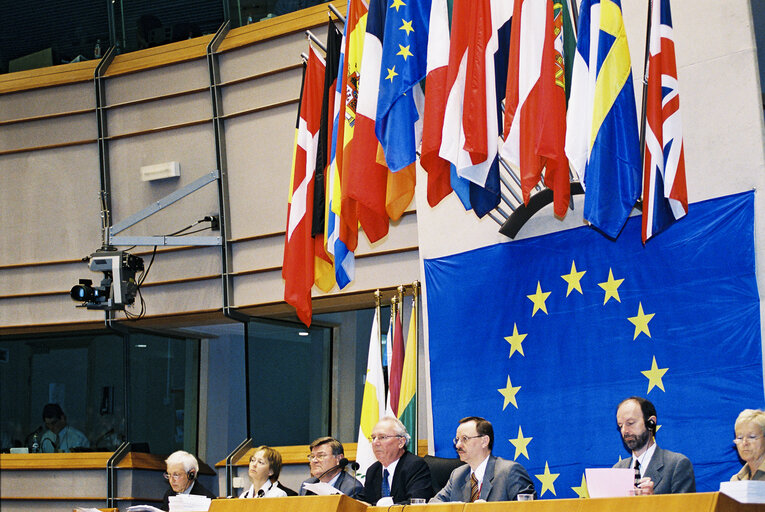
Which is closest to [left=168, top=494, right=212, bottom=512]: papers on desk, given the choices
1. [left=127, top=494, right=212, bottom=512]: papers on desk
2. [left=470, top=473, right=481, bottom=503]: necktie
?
[left=127, top=494, right=212, bottom=512]: papers on desk

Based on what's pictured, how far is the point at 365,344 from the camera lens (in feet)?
34.3

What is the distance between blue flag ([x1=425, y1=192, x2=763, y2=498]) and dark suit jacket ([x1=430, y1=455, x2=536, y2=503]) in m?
1.19

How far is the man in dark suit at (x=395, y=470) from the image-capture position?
6020mm

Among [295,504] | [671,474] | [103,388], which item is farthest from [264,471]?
[103,388]

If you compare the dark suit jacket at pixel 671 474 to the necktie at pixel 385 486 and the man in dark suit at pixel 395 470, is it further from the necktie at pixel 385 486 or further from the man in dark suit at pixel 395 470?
the necktie at pixel 385 486

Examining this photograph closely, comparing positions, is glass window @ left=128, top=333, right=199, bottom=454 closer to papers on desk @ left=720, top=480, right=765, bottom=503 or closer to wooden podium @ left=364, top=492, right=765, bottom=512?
wooden podium @ left=364, top=492, right=765, bottom=512

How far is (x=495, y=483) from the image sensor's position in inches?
216

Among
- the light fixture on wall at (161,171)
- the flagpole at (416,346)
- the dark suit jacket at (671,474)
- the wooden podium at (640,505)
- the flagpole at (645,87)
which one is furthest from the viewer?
the light fixture on wall at (161,171)

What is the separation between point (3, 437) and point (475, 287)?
686 centimetres

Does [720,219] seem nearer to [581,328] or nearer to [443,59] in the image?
[581,328]

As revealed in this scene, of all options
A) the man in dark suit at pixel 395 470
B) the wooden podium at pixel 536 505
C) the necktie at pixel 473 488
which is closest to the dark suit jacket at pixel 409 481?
the man in dark suit at pixel 395 470

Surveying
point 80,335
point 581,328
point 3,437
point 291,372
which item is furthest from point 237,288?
point 581,328

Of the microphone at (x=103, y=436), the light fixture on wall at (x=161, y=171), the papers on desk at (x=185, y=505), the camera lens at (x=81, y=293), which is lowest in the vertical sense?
the papers on desk at (x=185, y=505)

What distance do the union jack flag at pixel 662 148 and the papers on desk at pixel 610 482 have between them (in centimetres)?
188
